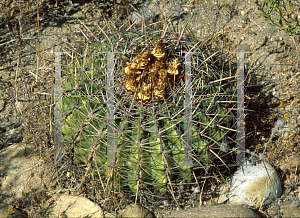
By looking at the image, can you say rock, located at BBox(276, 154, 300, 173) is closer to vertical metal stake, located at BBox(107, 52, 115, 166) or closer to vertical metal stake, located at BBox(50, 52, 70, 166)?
vertical metal stake, located at BBox(107, 52, 115, 166)

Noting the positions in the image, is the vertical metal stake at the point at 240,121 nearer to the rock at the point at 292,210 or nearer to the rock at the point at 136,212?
the rock at the point at 292,210

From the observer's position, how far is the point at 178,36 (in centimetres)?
322

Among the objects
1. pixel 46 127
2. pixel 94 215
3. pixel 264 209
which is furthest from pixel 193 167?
pixel 46 127

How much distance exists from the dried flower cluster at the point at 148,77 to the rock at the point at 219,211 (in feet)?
3.86

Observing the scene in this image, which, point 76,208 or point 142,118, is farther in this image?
point 76,208

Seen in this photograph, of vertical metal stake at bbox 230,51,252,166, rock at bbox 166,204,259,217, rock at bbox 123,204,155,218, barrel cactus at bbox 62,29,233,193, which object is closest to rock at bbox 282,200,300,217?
rock at bbox 166,204,259,217

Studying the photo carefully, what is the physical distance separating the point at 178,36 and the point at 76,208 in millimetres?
2188

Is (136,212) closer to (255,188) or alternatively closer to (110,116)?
(110,116)

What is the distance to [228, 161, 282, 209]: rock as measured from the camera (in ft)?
9.72

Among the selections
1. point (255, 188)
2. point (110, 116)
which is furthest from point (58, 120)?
point (255, 188)

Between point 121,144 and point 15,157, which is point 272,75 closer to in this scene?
point 121,144

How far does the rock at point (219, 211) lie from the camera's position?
2695 mm

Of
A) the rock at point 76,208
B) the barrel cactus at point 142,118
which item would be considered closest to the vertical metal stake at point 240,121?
the barrel cactus at point 142,118

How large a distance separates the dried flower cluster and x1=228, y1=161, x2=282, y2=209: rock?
1.36 m
